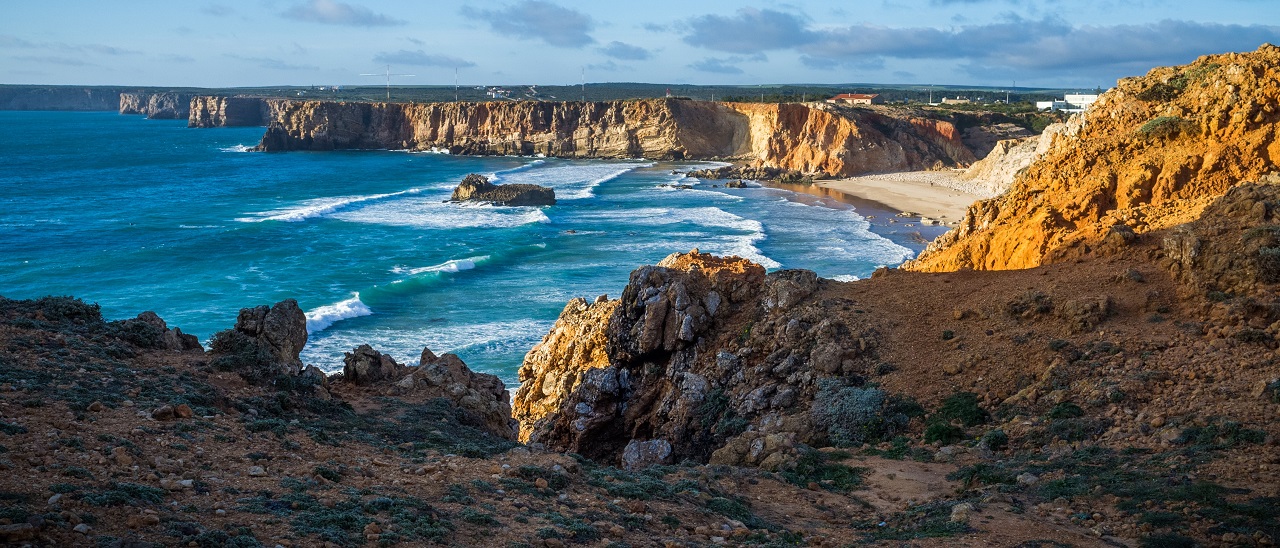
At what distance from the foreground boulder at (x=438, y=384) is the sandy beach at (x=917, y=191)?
137ft

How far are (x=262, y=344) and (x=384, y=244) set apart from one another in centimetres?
3656

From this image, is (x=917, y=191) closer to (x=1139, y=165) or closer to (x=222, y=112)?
(x=1139, y=165)

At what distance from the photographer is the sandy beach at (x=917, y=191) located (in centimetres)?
5994

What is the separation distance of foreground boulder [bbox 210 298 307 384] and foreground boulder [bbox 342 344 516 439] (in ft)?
3.78

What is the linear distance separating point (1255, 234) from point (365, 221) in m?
52.5

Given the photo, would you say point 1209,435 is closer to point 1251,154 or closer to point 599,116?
point 1251,154

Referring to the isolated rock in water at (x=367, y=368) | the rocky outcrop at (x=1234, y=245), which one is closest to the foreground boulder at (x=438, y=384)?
the isolated rock in water at (x=367, y=368)

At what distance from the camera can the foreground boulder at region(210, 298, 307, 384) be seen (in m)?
14.1

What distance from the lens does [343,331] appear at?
32.0 m

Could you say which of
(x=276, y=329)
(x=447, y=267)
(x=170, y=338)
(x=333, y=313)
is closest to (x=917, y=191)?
(x=447, y=267)

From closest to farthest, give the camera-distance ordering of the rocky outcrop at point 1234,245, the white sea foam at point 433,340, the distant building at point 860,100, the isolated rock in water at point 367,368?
the rocky outcrop at point 1234,245
the isolated rock in water at point 367,368
the white sea foam at point 433,340
the distant building at point 860,100

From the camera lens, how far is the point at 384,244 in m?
50.3

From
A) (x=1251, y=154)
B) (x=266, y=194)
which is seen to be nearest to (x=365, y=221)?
(x=266, y=194)

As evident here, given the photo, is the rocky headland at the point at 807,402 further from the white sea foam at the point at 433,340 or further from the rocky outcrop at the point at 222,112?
the rocky outcrop at the point at 222,112
